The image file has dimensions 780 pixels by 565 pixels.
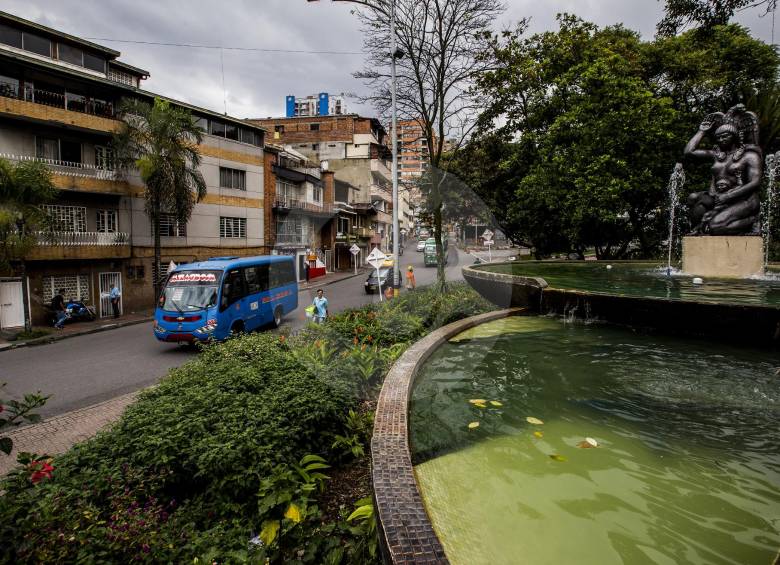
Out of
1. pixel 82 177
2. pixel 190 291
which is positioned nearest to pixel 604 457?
pixel 190 291

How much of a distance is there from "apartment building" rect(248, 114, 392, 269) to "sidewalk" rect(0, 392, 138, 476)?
3884 cm

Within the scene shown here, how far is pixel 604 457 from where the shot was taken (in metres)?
4.12

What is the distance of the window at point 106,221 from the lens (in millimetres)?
21391

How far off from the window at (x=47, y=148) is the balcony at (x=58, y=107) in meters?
1.16

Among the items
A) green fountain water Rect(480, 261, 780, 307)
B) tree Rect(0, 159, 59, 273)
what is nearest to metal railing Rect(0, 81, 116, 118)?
tree Rect(0, 159, 59, 273)

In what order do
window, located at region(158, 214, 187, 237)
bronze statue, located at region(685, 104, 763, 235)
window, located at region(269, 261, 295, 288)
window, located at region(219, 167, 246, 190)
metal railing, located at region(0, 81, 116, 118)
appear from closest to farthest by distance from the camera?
bronze statue, located at region(685, 104, 763, 235)
window, located at region(269, 261, 295, 288)
metal railing, located at region(0, 81, 116, 118)
window, located at region(158, 214, 187, 237)
window, located at region(219, 167, 246, 190)

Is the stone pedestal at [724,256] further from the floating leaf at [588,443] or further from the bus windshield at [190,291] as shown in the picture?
the bus windshield at [190,291]

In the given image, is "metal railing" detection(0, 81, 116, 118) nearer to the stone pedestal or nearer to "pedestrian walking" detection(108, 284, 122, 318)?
"pedestrian walking" detection(108, 284, 122, 318)

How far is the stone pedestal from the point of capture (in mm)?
14336

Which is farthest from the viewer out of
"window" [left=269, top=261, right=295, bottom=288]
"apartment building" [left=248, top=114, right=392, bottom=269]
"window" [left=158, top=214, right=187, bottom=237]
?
"apartment building" [left=248, top=114, right=392, bottom=269]

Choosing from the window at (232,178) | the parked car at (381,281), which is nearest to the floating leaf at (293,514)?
the parked car at (381,281)

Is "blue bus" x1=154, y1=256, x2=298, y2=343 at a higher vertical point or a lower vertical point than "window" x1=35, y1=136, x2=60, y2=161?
lower

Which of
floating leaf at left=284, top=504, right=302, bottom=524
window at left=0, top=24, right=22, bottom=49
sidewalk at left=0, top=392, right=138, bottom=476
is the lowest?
sidewalk at left=0, top=392, right=138, bottom=476

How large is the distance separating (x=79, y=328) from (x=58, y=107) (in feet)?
31.8
